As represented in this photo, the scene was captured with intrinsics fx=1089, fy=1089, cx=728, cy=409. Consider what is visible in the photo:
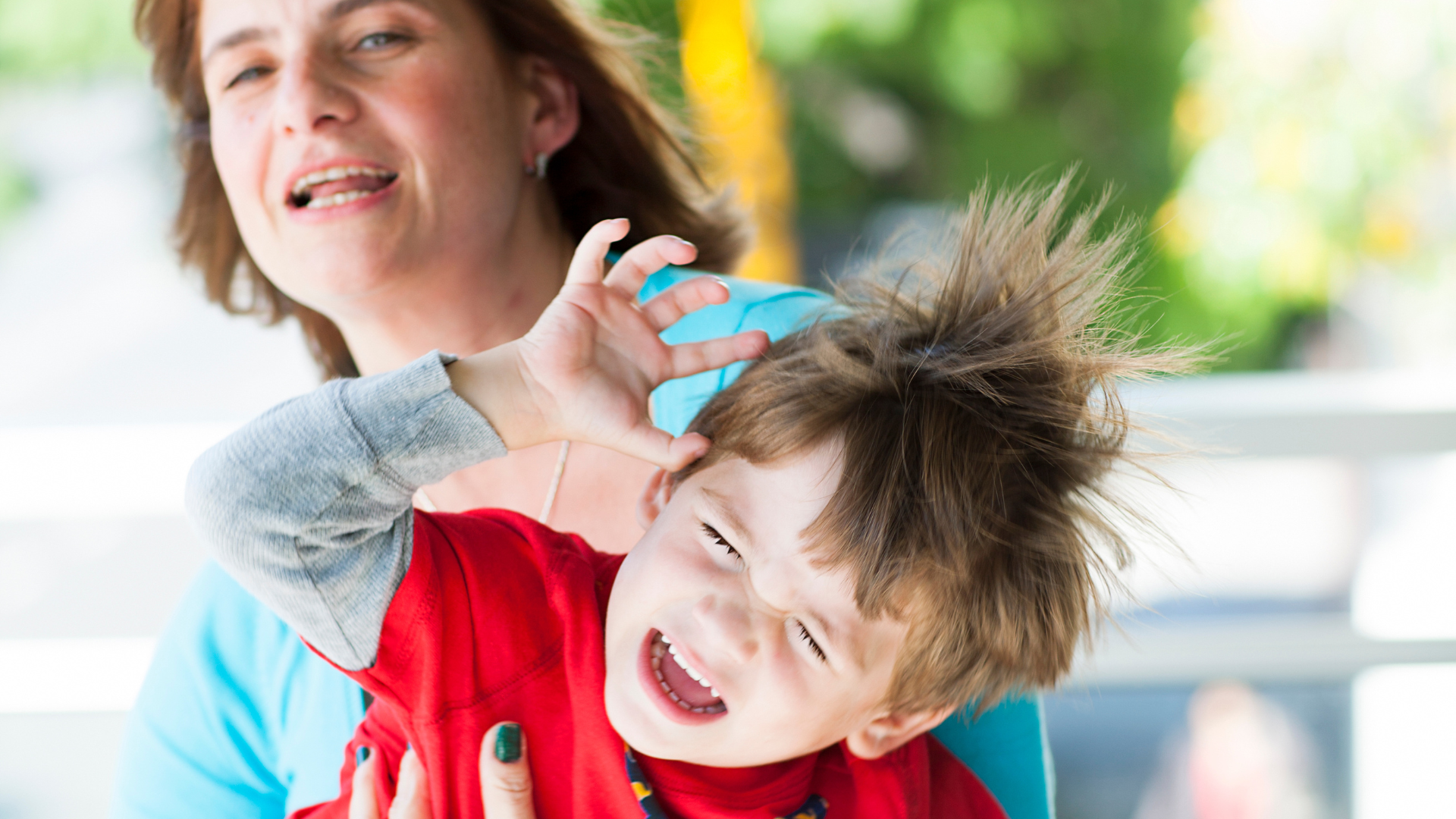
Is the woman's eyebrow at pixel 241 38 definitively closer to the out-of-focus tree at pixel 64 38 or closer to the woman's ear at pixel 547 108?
the woman's ear at pixel 547 108

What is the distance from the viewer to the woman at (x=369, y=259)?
1.17 m

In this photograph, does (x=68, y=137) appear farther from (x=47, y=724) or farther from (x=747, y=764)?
(x=747, y=764)

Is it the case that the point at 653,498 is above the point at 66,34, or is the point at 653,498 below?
below

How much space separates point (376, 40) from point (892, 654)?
34.6 inches

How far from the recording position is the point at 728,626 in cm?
89

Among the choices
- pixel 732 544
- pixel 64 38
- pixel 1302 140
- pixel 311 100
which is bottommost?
pixel 732 544

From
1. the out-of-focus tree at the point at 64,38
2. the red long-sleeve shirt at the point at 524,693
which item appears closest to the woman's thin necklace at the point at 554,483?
the red long-sleeve shirt at the point at 524,693

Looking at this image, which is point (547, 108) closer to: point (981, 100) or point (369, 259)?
point (369, 259)

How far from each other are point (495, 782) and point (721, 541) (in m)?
0.27

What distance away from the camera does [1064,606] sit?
3.31 ft

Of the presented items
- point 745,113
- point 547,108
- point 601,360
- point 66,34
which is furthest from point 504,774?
point 66,34

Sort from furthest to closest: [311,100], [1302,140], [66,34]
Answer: [1302,140], [66,34], [311,100]

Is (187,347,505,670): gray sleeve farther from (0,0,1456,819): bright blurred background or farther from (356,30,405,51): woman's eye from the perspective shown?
(0,0,1456,819): bright blurred background

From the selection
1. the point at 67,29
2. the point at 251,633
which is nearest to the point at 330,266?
the point at 251,633
